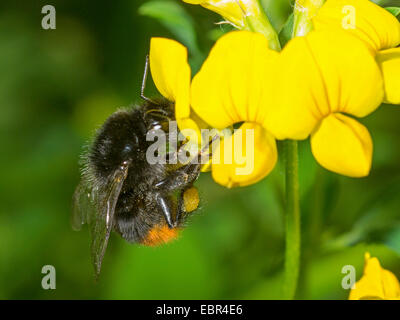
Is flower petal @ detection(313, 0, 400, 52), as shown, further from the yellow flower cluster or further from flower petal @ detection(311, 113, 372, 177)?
flower petal @ detection(311, 113, 372, 177)

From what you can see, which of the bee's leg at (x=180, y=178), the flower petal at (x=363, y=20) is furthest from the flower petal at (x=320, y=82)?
the bee's leg at (x=180, y=178)

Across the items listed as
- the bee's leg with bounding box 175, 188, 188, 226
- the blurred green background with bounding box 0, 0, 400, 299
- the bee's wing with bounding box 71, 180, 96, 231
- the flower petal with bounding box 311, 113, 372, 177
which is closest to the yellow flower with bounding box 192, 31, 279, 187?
the flower petal with bounding box 311, 113, 372, 177

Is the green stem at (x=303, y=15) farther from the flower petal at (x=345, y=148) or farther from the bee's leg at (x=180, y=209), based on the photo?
the bee's leg at (x=180, y=209)

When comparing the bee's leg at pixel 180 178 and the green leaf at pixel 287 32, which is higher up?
the green leaf at pixel 287 32

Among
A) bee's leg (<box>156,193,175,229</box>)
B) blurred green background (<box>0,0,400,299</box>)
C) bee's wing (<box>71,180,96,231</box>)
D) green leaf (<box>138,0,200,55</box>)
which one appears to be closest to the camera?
bee's leg (<box>156,193,175,229</box>)

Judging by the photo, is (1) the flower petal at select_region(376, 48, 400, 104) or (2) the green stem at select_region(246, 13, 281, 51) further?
(2) the green stem at select_region(246, 13, 281, 51)
